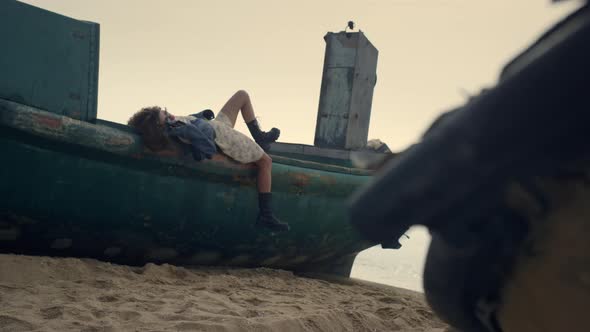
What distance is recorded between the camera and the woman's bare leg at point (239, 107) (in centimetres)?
412

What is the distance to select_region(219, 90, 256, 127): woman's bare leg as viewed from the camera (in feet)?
13.5

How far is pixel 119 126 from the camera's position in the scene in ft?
10.7

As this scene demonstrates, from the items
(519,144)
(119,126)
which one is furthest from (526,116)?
(119,126)

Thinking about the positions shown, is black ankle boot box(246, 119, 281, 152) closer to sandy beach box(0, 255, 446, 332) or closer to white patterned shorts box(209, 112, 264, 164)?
white patterned shorts box(209, 112, 264, 164)

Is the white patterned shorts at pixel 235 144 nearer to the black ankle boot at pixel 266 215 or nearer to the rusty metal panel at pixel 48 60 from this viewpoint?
the black ankle boot at pixel 266 215

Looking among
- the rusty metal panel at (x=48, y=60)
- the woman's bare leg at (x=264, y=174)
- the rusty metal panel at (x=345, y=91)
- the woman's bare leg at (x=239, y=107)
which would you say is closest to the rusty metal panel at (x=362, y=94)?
the rusty metal panel at (x=345, y=91)

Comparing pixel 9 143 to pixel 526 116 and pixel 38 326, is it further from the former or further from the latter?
pixel 526 116

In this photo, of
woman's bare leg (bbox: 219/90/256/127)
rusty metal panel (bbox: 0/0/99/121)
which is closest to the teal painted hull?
rusty metal panel (bbox: 0/0/99/121)

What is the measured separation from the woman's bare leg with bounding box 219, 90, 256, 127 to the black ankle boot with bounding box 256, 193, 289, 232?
2.97 feet

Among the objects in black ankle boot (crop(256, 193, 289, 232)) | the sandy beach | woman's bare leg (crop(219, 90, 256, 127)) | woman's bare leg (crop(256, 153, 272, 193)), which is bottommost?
the sandy beach

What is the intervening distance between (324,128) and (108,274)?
160 inches

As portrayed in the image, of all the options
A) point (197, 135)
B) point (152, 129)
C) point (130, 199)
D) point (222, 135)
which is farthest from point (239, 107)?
point (130, 199)

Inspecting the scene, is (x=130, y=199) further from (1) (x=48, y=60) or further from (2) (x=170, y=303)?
(1) (x=48, y=60)

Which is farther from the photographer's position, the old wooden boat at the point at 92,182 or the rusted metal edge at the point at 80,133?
the old wooden boat at the point at 92,182
